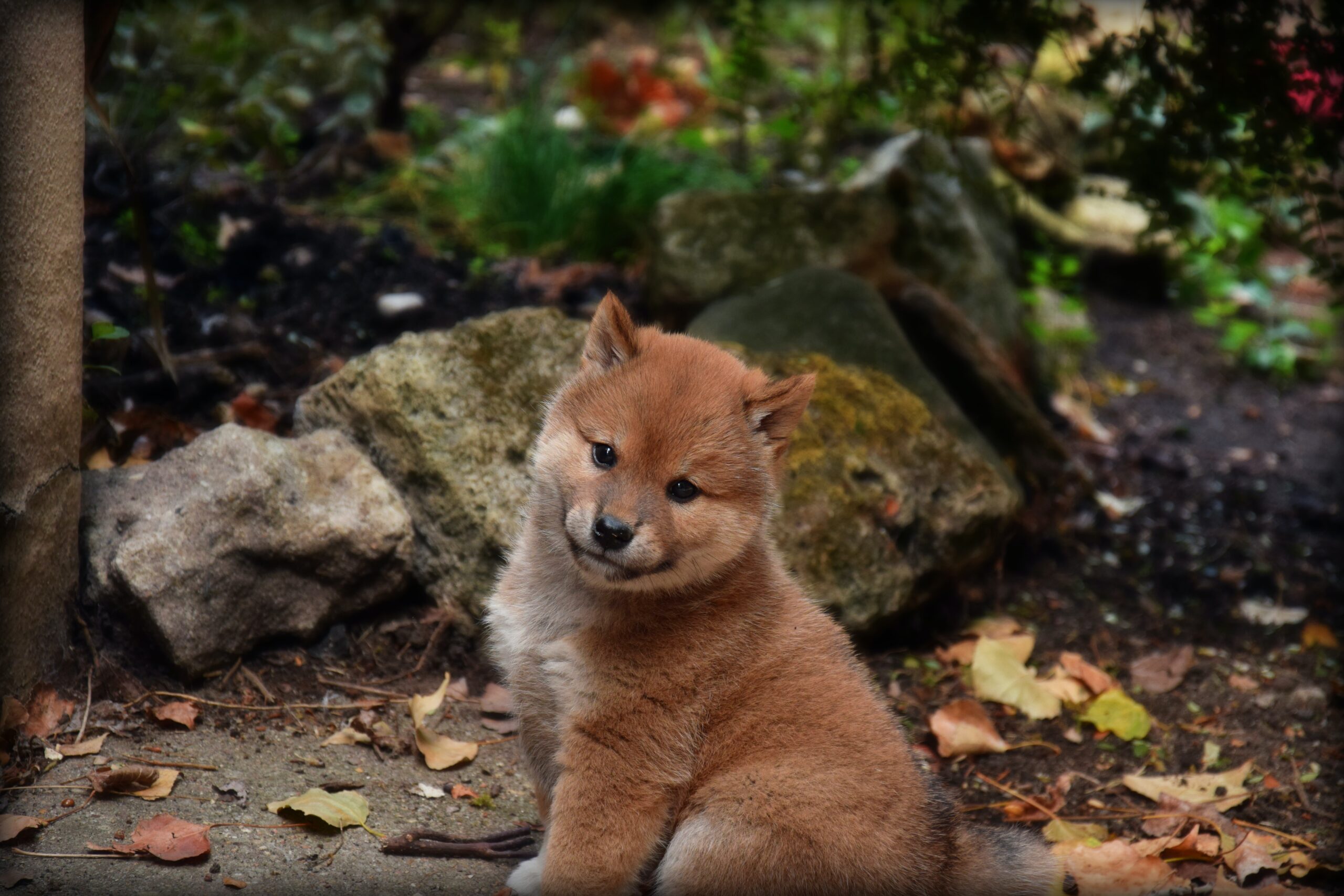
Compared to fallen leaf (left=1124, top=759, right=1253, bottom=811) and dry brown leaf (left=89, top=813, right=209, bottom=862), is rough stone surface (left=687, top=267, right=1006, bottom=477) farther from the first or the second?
dry brown leaf (left=89, top=813, right=209, bottom=862)

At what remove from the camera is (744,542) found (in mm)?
3676

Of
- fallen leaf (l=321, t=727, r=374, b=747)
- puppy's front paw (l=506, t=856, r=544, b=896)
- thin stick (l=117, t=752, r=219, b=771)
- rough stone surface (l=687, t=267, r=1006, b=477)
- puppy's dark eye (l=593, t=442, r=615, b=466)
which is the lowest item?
fallen leaf (l=321, t=727, r=374, b=747)

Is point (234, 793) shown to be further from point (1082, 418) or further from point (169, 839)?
point (1082, 418)

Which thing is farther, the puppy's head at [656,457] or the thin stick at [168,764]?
the thin stick at [168,764]

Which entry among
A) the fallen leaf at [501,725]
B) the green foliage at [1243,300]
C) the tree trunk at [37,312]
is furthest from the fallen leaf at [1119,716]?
the green foliage at [1243,300]

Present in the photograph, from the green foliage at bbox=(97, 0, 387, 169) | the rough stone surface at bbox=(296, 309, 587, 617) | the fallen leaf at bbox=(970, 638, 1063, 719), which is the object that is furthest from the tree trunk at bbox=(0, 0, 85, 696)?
the fallen leaf at bbox=(970, 638, 1063, 719)

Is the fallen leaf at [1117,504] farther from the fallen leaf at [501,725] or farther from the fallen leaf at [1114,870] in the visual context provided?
the fallen leaf at [501,725]

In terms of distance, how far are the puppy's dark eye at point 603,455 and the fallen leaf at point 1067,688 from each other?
285 cm

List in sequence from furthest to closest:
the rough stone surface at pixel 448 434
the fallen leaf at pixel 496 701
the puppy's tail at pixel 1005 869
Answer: the rough stone surface at pixel 448 434 < the fallen leaf at pixel 496 701 < the puppy's tail at pixel 1005 869

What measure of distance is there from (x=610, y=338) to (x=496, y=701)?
1.82m

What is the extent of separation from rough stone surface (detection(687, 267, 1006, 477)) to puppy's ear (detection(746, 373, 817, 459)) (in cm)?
215

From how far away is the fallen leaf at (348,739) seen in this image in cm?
425

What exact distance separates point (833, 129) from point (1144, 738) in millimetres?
5215

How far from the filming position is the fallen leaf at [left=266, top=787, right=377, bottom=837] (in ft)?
12.2
